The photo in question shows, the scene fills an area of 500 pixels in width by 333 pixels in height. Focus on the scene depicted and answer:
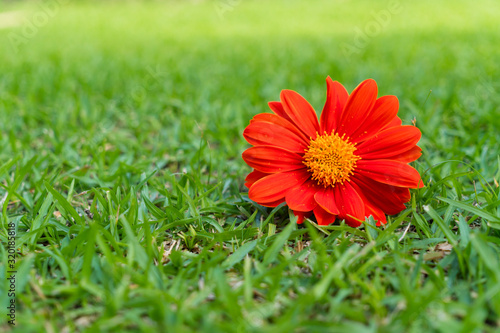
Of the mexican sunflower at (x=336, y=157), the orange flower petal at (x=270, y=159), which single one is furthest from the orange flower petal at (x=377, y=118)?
the orange flower petal at (x=270, y=159)

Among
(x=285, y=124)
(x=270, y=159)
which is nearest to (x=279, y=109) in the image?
(x=285, y=124)

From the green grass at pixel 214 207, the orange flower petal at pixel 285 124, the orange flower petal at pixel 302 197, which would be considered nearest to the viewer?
the green grass at pixel 214 207

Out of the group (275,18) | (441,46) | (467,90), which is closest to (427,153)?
(467,90)

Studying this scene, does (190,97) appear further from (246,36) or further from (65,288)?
(246,36)

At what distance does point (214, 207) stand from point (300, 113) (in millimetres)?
457

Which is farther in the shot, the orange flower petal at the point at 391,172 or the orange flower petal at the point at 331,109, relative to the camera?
the orange flower petal at the point at 331,109

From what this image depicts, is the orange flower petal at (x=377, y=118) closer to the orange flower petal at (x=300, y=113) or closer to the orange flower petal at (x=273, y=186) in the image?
the orange flower petal at (x=300, y=113)

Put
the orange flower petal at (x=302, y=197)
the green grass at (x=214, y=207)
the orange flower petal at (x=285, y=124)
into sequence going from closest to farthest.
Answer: the green grass at (x=214, y=207) → the orange flower petal at (x=302, y=197) → the orange flower petal at (x=285, y=124)

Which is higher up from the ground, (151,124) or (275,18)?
(275,18)

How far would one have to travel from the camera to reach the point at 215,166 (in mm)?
2004

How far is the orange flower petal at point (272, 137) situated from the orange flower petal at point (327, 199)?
16cm

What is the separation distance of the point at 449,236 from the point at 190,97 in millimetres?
2205

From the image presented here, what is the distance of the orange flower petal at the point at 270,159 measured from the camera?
132 cm

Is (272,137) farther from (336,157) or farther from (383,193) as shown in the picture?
(383,193)
